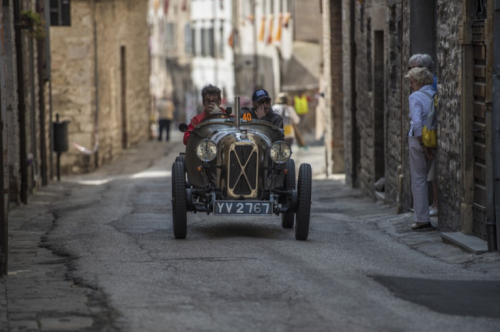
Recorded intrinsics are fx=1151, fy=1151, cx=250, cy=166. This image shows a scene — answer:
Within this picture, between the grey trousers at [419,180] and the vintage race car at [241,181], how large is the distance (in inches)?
48.0

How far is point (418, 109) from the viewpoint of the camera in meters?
11.5

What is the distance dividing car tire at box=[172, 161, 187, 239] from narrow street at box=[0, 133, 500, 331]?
131 mm

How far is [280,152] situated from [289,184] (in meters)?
0.64

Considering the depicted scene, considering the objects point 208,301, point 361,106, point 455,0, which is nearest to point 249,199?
point 455,0

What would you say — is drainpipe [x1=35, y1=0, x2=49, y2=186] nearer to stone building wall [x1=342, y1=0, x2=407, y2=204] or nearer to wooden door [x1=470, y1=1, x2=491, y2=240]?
stone building wall [x1=342, y1=0, x2=407, y2=204]

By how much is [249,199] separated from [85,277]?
254 cm

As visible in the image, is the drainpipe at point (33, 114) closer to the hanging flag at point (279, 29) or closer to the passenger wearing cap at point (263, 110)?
the passenger wearing cap at point (263, 110)

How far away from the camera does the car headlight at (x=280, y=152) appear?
35.5 feet

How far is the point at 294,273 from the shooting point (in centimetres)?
845

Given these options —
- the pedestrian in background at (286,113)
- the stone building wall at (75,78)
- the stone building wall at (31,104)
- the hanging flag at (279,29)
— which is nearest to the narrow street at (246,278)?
the stone building wall at (31,104)

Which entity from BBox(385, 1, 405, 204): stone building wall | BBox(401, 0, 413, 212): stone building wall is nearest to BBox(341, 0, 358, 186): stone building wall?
BBox(385, 1, 405, 204): stone building wall

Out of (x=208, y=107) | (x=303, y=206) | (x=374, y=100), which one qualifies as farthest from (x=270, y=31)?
(x=303, y=206)

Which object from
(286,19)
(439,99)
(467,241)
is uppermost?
(286,19)

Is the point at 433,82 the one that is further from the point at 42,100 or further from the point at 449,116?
the point at 42,100
